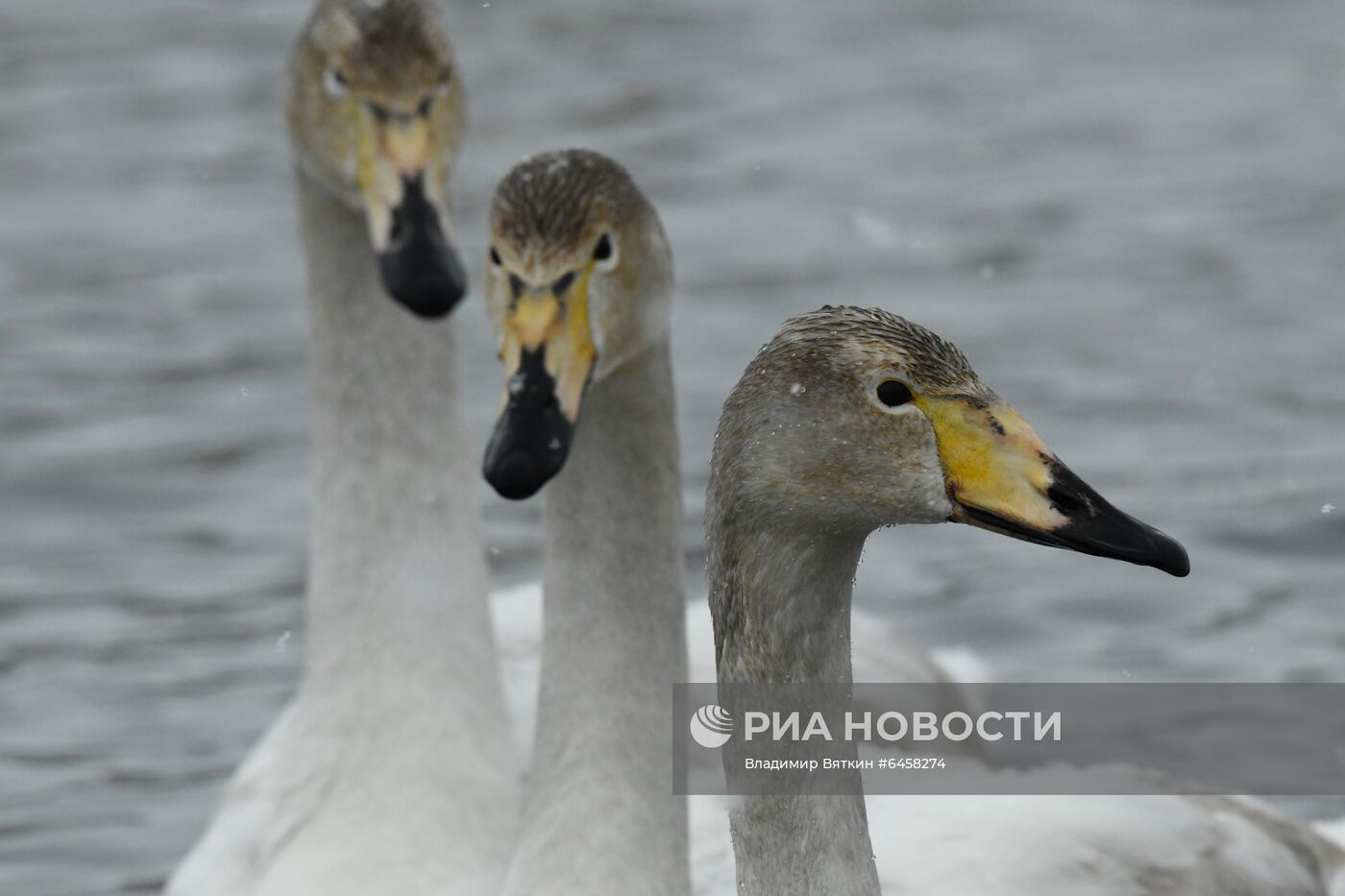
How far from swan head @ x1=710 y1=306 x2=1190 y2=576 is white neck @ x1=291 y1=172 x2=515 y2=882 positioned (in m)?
2.21

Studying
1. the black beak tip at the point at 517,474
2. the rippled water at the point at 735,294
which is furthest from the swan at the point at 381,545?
the rippled water at the point at 735,294

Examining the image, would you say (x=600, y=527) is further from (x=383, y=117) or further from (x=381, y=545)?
(x=383, y=117)

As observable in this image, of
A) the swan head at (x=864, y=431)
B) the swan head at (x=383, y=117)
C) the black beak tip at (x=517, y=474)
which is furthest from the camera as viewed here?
the swan head at (x=383, y=117)

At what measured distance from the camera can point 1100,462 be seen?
9.17m

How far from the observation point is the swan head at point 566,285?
16.3ft

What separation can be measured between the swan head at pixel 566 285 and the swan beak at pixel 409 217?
35 centimetres

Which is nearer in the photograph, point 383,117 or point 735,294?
point 383,117

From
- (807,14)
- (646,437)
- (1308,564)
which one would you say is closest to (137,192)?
(807,14)

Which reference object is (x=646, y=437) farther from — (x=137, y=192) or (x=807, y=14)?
(x=807, y=14)

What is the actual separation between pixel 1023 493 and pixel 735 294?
7097mm

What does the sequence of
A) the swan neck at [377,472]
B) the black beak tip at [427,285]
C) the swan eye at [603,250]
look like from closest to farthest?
the swan eye at [603,250]
the black beak tip at [427,285]
the swan neck at [377,472]

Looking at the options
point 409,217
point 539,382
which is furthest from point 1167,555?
point 409,217

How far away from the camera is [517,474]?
4.73 m

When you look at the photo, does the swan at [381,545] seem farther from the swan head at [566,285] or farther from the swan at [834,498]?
the swan at [834,498]
